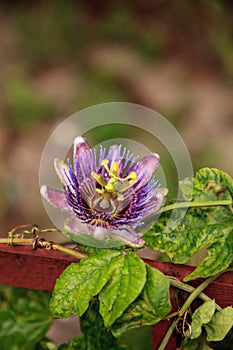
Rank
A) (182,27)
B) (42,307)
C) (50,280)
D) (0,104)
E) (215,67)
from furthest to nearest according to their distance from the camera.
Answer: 1. (182,27)
2. (215,67)
3. (0,104)
4. (42,307)
5. (50,280)

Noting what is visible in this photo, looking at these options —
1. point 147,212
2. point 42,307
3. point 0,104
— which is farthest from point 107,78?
point 147,212

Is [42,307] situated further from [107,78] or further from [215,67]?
[215,67]

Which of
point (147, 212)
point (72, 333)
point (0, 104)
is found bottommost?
point (72, 333)

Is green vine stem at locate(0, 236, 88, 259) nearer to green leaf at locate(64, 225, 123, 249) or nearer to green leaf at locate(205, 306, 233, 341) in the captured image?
green leaf at locate(64, 225, 123, 249)

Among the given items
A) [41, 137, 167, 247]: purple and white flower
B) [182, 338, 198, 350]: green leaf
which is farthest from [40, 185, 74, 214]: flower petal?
[182, 338, 198, 350]: green leaf

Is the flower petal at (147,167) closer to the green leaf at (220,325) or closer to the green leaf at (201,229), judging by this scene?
the green leaf at (201,229)
